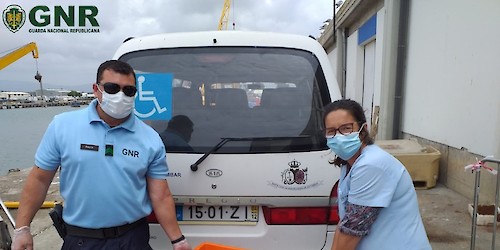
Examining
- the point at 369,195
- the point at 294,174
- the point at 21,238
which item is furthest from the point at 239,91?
the point at 21,238

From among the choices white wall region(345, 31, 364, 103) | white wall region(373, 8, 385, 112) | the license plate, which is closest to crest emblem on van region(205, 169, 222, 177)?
the license plate

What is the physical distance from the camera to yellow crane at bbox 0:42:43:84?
1304 cm

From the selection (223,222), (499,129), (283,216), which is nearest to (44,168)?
(223,222)

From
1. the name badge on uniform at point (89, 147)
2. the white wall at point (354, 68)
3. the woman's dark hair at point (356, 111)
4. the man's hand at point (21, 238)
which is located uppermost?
the white wall at point (354, 68)

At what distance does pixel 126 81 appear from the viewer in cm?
196

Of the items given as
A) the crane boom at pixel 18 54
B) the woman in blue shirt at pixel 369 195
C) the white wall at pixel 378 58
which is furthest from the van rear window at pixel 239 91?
the crane boom at pixel 18 54

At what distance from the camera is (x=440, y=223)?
473cm

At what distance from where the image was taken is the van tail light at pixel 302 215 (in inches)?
87.5

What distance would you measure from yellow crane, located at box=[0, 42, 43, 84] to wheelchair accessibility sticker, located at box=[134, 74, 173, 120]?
43.1 ft

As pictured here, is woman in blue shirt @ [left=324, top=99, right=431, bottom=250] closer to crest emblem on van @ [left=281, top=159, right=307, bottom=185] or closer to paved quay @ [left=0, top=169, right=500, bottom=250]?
crest emblem on van @ [left=281, top=159, right=307, bottom=185]

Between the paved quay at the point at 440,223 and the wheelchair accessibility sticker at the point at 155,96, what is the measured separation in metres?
2.83

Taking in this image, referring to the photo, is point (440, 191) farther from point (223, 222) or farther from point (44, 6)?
point (44, 6)

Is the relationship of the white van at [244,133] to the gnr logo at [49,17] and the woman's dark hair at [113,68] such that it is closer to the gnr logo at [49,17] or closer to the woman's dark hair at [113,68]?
the woman's dark hair at [113,68]

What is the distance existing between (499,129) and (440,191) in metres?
1.68
